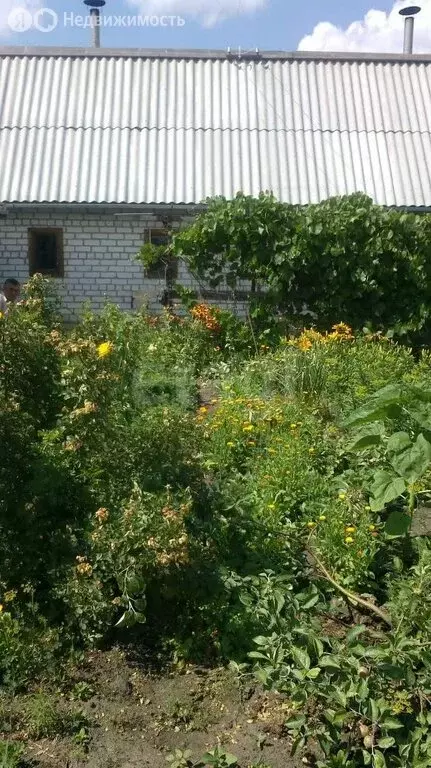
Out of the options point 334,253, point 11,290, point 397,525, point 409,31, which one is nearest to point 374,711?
point 397,525

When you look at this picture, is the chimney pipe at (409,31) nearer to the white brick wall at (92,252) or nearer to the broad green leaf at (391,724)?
the white brick wall at (92,252)

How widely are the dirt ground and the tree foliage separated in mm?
6343

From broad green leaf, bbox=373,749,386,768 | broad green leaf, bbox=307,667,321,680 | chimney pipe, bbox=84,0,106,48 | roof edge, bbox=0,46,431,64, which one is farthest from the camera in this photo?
chimney pipe, bbox=84,0,106,48

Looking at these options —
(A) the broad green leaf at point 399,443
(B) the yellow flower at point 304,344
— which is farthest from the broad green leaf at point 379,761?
(B) the yellow flower at point 304,344

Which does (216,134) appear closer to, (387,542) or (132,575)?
(387,542)

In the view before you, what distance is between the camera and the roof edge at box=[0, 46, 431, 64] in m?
14.4

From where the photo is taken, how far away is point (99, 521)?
349cm

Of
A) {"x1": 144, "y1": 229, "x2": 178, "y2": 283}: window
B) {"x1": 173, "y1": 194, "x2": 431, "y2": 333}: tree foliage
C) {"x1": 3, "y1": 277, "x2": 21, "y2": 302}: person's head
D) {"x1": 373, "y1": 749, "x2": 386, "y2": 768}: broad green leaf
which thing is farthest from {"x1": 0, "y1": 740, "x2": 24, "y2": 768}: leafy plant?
{"x1": 144, "y1": 229, "x2": 178, "y2": 283}: window

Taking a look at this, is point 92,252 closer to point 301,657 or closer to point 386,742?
point 301,657

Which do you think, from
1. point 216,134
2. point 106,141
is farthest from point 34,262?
point 216,134

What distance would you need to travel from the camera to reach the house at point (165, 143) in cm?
1185

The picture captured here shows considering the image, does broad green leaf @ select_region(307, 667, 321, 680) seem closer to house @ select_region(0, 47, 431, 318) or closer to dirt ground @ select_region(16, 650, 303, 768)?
dirt ground @ select_region(16, 650, 303, 768)

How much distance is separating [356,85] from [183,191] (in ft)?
14.4

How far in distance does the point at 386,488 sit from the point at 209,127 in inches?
430
